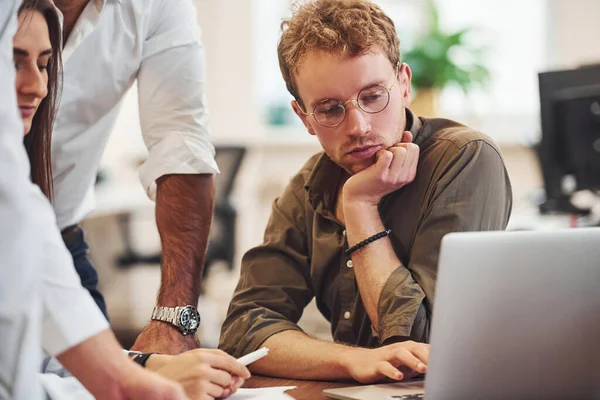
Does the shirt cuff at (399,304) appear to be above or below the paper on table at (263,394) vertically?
above

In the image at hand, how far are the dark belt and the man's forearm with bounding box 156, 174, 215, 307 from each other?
24 cm

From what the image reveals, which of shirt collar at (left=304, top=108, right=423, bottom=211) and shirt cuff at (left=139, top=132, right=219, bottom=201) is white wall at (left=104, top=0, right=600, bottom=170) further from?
shirt collar at (left=304, top=108, right=423, bottom=211)

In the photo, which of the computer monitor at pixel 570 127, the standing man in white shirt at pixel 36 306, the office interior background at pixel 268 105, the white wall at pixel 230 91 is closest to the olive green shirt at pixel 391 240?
the standing man in white shirt at pixel 36 306

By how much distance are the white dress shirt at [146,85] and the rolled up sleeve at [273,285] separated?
0.24m

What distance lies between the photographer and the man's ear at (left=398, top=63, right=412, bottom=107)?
5.02ft

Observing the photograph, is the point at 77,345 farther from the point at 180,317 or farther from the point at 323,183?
the point at 323,183

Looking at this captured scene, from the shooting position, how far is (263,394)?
117cm

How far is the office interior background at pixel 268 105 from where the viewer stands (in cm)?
543

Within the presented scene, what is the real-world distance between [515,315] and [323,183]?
2.31ft

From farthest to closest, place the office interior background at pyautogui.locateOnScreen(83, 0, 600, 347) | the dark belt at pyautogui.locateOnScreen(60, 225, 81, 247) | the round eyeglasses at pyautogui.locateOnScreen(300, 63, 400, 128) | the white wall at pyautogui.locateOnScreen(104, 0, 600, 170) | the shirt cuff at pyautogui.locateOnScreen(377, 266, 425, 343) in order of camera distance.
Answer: the white wall at pyautogui.locateOnScreen(104, 0, 600, 170) < the office interior background at pyautogui.locateOnScreen(83, 0, 600, 347) < the dark belt at pyautogui.locateOnScreen(60, 225, 81, 247) < the round eyeglasses at pyautogui.locateOnScreen(300, 63, 400, 128) < the shirt cuff at pyautogui.locateOnScreen(377, 266, 425, 343)

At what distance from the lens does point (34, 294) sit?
81 cm

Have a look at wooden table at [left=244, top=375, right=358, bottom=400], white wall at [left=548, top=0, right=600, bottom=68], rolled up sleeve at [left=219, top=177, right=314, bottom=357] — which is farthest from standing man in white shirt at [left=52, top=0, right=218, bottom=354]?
white wall at [left=548, top=0, right=600, bottom=68]

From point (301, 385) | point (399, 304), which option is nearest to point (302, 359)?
point (301, 385)

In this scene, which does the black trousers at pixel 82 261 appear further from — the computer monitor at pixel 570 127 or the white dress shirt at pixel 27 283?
the computer monitor at pixel 570 127
